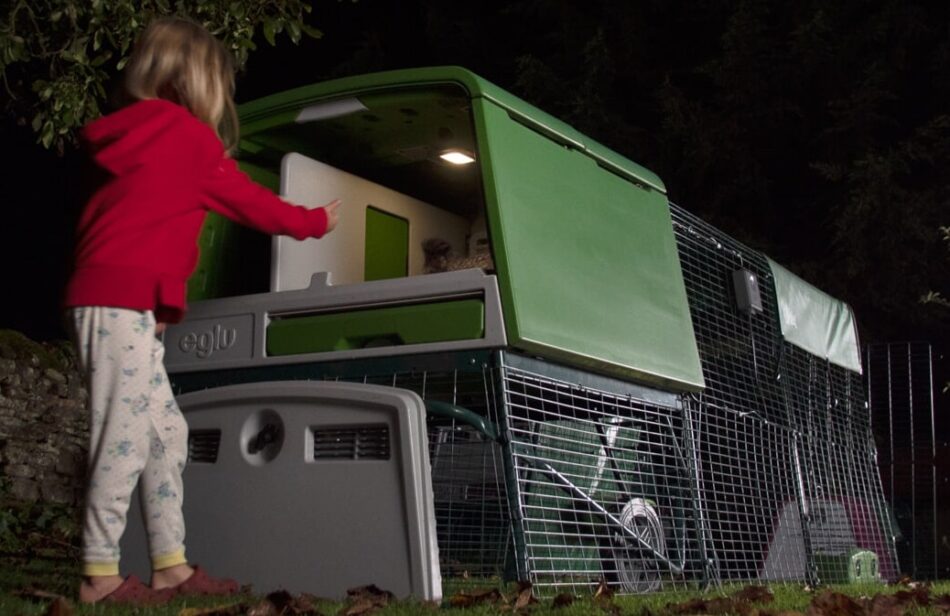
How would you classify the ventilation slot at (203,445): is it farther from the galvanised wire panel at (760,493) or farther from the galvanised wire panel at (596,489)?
the galvanised wire panel at (760,493)

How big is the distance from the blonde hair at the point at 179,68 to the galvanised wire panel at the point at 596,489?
0.95 metres

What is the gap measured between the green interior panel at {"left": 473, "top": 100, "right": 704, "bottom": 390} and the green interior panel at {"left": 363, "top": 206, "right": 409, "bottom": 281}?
74cm

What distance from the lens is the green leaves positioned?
412 cm

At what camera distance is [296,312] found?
306 centimetres

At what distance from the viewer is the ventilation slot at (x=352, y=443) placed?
254cm

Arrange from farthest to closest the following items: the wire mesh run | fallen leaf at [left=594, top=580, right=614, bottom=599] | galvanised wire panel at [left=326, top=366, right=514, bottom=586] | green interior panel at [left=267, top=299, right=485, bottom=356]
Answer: the wire mesh run, galvanised wire panel at [left=326, top=366, right=514, bottom=586], green interior panel at [left=267, top=299, right=485, bottom=356], fallen leaf at [left=594, top=580, right=614, bottom=599]

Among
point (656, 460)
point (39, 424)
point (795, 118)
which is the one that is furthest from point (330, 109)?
point (795, 118)

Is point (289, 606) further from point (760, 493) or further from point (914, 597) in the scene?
point (760, 493)

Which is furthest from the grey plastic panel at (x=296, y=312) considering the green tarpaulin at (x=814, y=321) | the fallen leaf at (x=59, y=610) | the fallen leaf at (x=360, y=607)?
the green tarpaulin at (x=814, y=321)

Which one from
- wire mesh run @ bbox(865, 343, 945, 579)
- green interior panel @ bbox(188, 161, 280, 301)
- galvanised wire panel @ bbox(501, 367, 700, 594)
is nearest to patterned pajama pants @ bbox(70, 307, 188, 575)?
galvanised wire panel @ bbox(501, 367, 700, 594)

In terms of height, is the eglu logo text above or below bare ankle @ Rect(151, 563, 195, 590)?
above

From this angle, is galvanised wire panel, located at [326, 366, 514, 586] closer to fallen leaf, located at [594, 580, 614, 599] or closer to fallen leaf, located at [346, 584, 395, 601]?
fallen leaf, located at [594, 580, 614, 599]

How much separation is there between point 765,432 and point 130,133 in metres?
2.69

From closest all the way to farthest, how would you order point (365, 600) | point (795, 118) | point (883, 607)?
1. point (365, 600)
2. point (883, 607)
3. point (795, 118)
